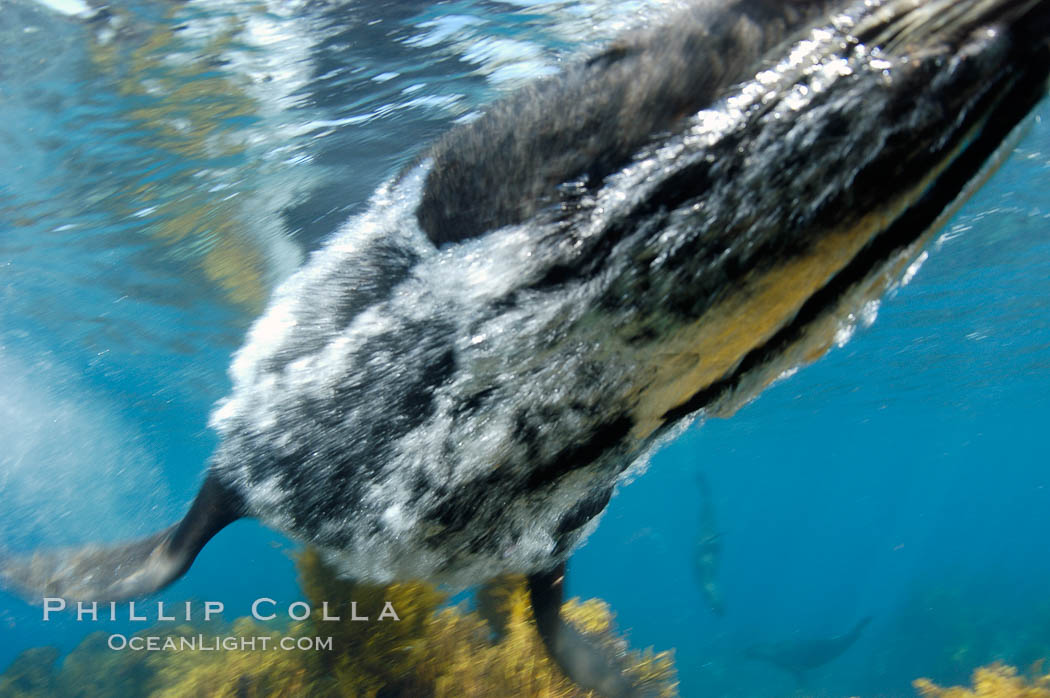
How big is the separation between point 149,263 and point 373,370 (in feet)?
46.7

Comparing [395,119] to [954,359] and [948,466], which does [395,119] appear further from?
[948,466]

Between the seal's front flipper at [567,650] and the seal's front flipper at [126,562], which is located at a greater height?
the seal's front flipper at [126,562]

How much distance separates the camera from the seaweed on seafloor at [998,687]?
18.9 ft

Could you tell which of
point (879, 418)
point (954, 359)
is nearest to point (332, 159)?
point (954, 359)

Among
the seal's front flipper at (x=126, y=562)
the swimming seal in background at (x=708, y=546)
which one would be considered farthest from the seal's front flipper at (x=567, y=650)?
the swimming seal in background at (x=708, y=546)

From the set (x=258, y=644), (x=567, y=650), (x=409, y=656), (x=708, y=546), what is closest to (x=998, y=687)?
(x=567, y=650)

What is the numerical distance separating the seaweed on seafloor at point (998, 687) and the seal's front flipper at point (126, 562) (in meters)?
6.68

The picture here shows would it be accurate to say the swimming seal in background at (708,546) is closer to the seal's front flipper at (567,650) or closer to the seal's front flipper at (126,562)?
the seal's front flipper at (567,650)

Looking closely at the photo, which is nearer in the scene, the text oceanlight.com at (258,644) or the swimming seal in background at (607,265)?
the swimming seal in background at (607,265)

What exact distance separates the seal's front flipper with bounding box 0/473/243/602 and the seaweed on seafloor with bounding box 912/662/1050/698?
6.68 m

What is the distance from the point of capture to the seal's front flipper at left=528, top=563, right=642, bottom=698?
299cm

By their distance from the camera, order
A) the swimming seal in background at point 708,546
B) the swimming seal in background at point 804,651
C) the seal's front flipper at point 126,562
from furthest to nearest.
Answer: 1. the swimming seal in background at point 804,651
2. the swimming seal in background at point 708,546
3. the seal's front flipper at point 126,562

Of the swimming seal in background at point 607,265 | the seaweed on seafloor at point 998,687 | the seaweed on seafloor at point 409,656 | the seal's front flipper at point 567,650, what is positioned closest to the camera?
the swimming seal in background at point 607,265

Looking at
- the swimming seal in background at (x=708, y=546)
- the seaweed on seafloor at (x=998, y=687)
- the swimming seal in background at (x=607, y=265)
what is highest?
the swimming seal in background at (x=607, y=265)
